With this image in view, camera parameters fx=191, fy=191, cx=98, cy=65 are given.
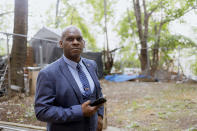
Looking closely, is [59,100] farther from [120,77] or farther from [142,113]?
[120,77]

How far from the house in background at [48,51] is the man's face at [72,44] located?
17.0ft

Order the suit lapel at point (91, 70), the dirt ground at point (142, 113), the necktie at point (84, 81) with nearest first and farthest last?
1. the necktie at point (84, 81)
2. the suit lapel at point (91, 70)
3. the dirt ground at point (142, 113)

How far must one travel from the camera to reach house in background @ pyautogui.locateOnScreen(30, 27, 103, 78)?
9125mm

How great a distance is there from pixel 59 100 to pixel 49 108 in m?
0.11

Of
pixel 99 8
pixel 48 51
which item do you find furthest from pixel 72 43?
pixel 99 8

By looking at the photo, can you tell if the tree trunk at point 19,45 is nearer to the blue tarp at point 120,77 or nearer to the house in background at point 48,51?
the house in background at point 48,51

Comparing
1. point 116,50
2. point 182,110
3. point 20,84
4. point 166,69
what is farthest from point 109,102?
point 116,50

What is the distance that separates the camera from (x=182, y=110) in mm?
5539

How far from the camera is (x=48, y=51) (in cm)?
1012

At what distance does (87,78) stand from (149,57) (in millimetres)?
11531

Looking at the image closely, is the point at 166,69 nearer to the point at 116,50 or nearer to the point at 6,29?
the point at 116,50

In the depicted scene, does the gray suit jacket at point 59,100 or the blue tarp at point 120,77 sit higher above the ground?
the gray suit jacket at point 59,100

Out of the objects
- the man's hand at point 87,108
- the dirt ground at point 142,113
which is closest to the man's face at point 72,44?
the man's hand at point 87,108

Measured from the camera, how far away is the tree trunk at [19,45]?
7.15 metres
